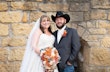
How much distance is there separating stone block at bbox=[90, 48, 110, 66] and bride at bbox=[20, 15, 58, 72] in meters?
1.44

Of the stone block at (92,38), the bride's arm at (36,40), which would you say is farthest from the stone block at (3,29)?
the stone block at (92,38)

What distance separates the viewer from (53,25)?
20.5 ft

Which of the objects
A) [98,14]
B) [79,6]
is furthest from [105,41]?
[79,6]

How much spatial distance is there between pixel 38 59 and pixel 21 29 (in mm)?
1362

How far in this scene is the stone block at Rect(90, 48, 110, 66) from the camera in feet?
20.3

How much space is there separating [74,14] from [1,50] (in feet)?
5.02

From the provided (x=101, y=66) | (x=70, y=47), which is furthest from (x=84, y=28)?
(x=70, y=47)

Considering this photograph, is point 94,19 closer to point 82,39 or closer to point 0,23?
point 82,39

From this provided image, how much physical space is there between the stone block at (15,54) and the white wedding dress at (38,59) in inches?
43.7

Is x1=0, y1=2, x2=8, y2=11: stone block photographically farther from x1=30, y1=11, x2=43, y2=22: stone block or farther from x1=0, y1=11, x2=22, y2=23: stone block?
x1=30, y1=11, x2=43, y2=22: stone block

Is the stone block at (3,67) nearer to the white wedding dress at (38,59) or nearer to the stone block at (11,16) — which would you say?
the stone block at (11,16)

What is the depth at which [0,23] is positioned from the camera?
241 inches

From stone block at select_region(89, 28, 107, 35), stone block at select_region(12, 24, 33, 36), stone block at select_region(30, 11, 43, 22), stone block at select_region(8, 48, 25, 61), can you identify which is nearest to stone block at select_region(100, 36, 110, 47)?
stone block at select_region(89, 28, 107, 35)

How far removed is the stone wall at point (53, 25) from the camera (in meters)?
6.13
